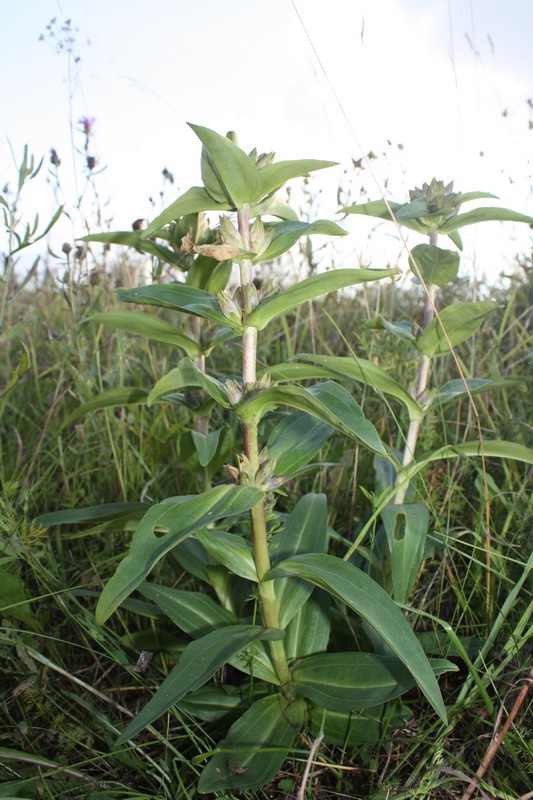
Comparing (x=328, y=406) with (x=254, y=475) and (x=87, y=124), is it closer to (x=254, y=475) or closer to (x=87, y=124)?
(x=254, y=475)

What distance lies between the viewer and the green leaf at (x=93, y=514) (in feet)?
5.93

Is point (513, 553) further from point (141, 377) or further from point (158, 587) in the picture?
point (141, 377)

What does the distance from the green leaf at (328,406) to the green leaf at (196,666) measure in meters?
0.52

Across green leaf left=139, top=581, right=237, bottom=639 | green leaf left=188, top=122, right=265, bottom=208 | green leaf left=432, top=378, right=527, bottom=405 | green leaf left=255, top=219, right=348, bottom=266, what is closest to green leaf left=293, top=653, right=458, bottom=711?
green leaf left=139, top=581, right=237, bottom=639

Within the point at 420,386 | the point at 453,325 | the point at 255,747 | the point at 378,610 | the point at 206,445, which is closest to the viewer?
the point at 378,610

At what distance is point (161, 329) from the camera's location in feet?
5.68

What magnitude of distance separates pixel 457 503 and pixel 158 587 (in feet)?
3.29

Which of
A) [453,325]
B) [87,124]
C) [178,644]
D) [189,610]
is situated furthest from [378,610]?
[87,124]

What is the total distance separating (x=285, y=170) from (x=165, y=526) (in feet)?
2.74

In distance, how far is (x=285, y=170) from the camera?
1.42m

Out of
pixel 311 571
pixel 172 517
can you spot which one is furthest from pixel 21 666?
pixel 311 571

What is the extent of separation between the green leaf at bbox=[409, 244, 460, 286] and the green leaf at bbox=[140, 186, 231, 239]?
0.62 meters

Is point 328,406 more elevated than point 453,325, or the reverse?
point 453,325

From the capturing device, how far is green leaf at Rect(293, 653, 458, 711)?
1406 mm
